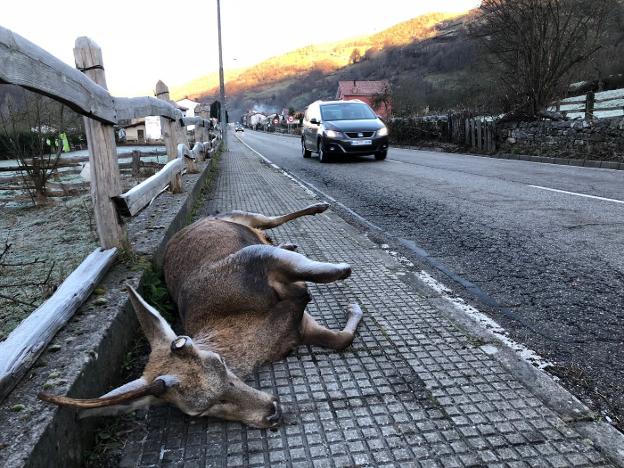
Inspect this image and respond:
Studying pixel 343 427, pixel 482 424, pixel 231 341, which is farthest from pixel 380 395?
pixel 231 341

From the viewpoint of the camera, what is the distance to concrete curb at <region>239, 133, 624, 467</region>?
2.11m

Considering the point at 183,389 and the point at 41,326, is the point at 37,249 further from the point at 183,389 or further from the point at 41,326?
the point at 183,389

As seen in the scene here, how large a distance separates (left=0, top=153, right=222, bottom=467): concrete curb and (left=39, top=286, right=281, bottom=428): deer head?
0.40 ft

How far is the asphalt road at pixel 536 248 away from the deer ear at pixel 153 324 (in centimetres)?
203

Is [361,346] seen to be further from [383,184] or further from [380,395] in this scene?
[383,184]

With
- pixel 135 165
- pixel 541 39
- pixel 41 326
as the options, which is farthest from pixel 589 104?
pixel 41 326

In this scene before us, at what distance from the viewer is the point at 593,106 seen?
17.7 metres

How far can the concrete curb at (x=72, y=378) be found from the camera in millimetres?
1688

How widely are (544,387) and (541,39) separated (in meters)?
19.2

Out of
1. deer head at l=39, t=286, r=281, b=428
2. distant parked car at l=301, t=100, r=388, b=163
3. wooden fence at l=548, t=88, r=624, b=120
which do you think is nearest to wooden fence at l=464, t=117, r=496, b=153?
wooden fence at l=548, t=88, r=624, b=120

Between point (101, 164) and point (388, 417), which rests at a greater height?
point (101, 164)

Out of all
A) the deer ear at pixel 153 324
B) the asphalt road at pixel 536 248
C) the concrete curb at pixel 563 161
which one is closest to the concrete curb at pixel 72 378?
the deer ear at pixel 153 324

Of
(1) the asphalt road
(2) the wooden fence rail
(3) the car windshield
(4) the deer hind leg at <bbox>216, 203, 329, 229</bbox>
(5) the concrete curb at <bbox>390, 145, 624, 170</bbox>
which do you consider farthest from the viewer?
(3) the car windshield

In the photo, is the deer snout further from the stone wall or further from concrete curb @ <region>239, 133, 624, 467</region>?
the stone wall
